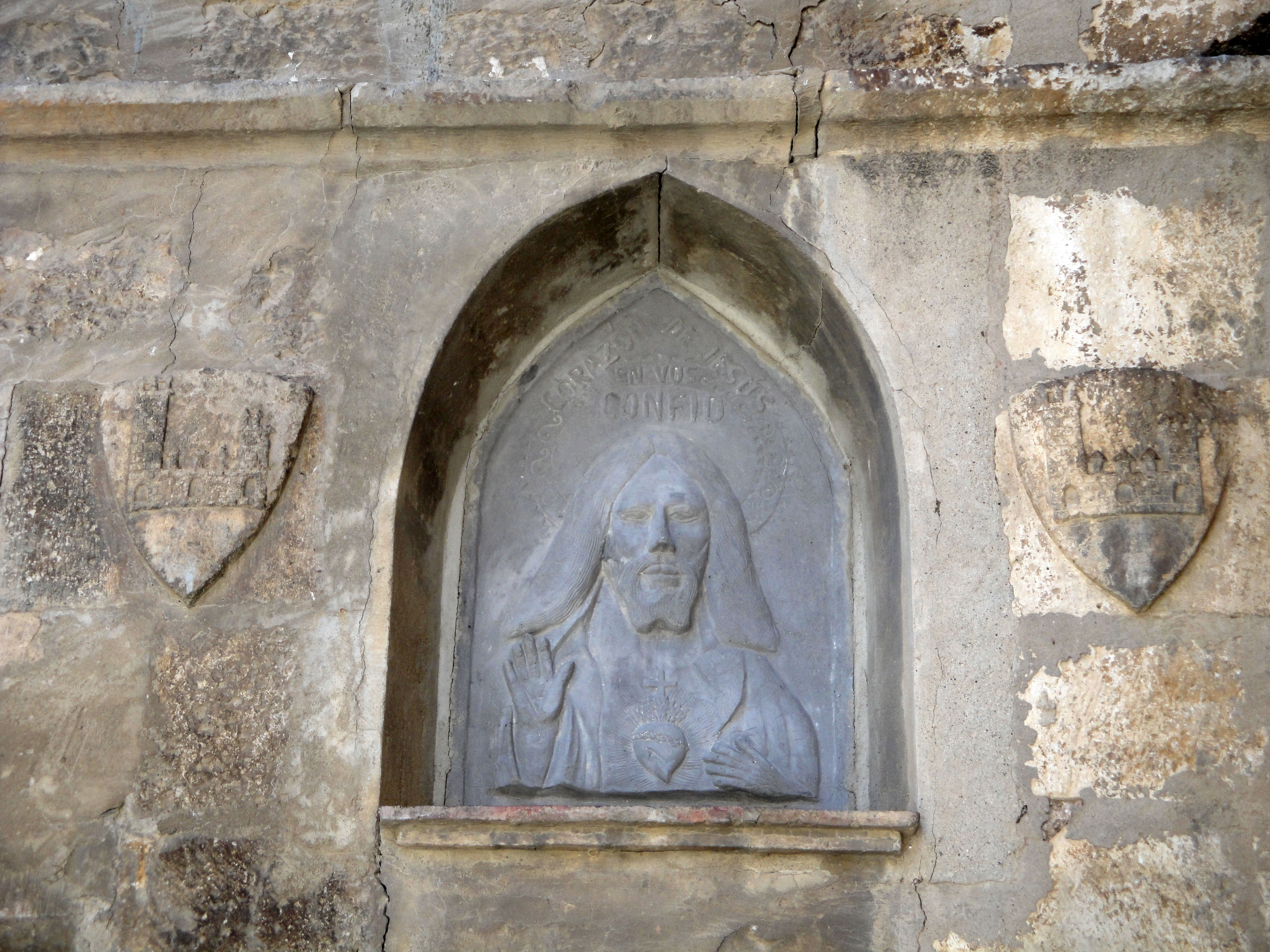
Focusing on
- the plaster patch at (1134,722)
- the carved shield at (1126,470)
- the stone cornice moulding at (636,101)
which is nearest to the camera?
the plaster patch at (1134,722)

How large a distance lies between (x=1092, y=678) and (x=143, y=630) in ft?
8.31

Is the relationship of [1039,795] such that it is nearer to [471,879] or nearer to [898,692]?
[898,692]

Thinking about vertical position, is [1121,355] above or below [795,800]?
above

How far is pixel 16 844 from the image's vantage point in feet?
10.5

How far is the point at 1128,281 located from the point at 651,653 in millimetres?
1760

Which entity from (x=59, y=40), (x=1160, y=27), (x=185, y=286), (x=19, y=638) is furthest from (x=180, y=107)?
(x=1160, y=27)

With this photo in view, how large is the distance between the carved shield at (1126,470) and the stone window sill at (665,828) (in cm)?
86

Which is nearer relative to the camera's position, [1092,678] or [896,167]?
[1092,678]

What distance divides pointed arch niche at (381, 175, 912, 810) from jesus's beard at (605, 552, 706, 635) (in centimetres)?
1

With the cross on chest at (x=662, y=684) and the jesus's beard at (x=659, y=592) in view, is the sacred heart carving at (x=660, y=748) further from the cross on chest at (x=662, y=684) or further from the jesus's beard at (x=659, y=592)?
the jesus's beard at (x=659, y=592)

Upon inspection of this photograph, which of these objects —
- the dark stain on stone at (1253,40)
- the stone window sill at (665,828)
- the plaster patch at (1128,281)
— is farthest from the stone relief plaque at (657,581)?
the dark stain on stone at (1253,40)

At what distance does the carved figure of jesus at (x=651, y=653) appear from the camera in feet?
11.8

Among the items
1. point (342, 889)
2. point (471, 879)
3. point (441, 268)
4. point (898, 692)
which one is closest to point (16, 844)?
point (342, 889)

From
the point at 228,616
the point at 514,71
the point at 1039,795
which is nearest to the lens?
the point at 1039,795
